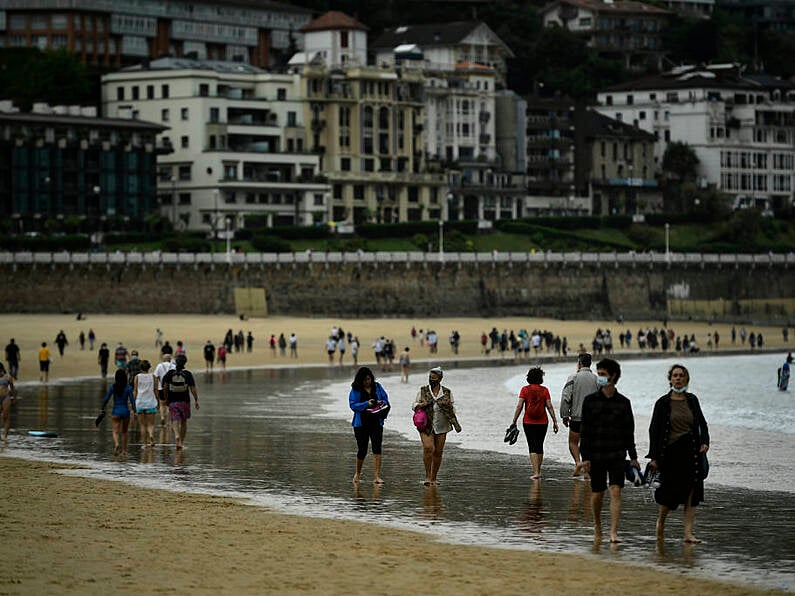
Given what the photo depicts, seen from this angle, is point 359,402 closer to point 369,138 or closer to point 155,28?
point 369,138

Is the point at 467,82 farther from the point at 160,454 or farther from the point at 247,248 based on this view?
the point at 160,454

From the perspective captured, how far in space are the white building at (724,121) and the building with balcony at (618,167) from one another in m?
4.15

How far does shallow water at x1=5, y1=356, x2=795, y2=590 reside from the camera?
18703 mm

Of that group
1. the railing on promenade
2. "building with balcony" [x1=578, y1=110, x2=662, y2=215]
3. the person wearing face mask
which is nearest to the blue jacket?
the person wearing face mask

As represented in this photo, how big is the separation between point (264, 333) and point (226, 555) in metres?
61.9

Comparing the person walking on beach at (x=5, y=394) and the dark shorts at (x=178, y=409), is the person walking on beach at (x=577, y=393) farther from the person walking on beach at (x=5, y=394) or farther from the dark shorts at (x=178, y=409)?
the person walking on beach at (x=5, y=394)

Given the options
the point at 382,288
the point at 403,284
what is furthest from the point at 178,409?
the point at 403,284

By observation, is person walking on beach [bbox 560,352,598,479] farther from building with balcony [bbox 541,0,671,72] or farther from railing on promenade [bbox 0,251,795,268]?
building with balcony [bbox 541,0,671,72]

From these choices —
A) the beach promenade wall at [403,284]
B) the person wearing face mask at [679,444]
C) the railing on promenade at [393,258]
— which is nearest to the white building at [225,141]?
the railing on promenade at [393,258]

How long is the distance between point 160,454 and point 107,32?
108710mm

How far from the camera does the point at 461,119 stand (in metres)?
134

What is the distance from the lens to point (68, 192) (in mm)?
107125

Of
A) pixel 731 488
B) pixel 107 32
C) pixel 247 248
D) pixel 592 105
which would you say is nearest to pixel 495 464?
pixel 731 488

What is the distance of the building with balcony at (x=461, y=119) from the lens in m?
130
